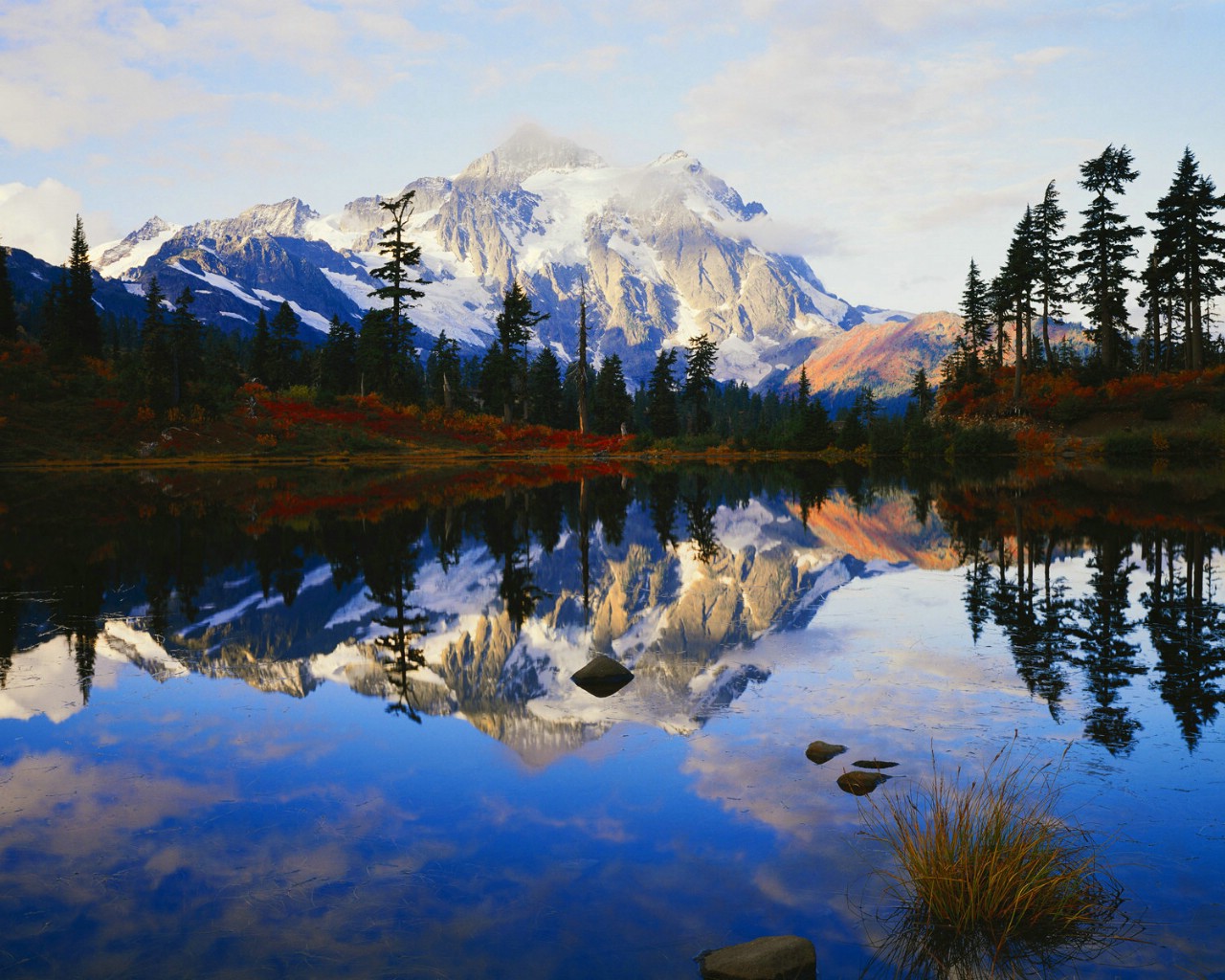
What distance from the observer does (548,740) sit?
9.85m

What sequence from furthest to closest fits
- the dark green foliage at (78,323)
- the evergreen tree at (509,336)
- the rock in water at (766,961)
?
1. the evergreen tree at (509,336)
2. the dark green foliage at (78,323)
3. the rock in water at (766,961)

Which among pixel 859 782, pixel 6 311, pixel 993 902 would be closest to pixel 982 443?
pixel 859 782

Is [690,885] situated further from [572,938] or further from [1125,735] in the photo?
[1125,735]

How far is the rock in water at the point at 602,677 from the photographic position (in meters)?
11.8

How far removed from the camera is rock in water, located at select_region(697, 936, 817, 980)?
535 cm

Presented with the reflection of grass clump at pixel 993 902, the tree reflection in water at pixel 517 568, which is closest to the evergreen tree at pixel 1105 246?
the tree reflection in water at pixel 517 568

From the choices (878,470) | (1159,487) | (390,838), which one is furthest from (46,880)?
(878,470)

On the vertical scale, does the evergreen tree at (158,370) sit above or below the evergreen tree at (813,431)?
above

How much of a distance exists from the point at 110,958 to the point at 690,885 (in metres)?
4.09

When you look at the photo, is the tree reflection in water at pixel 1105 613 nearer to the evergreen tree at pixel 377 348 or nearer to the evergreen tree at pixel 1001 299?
the evergreen tree at pixel 1001 299

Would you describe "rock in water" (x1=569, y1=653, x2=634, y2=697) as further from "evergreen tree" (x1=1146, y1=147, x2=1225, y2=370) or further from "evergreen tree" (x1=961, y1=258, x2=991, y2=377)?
"evergreen tree" (x1=961, y1=258, x2=991, y2=377)

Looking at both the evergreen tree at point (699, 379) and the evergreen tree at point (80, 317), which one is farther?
the evergreen tree at point (699, 379)

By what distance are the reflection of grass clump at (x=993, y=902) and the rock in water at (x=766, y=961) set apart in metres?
0.63

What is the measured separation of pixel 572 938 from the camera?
5.87 meters
